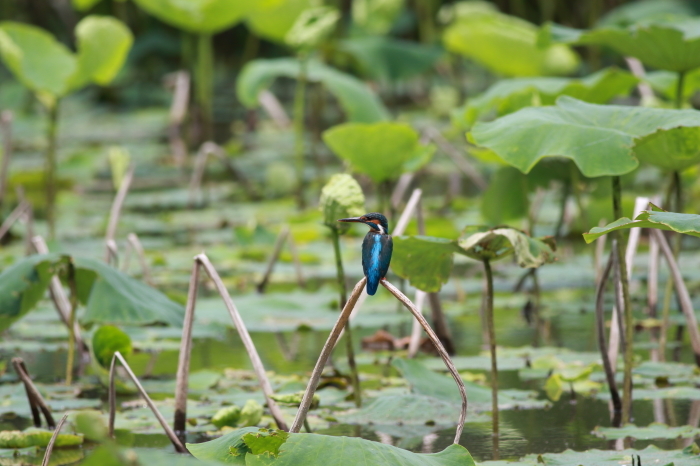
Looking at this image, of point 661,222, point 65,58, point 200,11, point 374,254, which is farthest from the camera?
point 200,11

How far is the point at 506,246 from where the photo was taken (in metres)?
2.11

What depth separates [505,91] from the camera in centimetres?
386

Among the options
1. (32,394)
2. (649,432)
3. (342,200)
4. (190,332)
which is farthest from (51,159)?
(649,432)

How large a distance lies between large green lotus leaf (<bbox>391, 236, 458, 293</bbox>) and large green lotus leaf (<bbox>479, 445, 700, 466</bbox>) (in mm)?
476

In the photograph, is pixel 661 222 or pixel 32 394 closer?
pixel 661 222

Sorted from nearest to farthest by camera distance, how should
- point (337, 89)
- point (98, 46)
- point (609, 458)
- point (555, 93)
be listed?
point (609, 458) → point (555, 93) → point (98, 46) → point (337, 89)

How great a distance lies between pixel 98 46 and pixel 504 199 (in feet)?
7.24

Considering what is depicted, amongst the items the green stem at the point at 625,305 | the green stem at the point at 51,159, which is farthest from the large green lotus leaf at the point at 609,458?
the green stem at the point at 51,159

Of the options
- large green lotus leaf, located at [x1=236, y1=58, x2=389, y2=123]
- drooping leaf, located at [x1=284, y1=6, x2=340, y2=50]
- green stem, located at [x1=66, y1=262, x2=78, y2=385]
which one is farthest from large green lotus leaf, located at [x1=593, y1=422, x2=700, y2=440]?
large green lotus leaf, located at [x1=236, y1=58, x2=389, y2=123]

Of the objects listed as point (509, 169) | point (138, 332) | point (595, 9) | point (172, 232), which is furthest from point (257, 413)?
point (595, 9)

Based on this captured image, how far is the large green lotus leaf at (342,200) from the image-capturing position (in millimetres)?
2148

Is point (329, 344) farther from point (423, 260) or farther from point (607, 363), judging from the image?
point (607, 363)

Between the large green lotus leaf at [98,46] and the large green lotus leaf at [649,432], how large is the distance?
327cm

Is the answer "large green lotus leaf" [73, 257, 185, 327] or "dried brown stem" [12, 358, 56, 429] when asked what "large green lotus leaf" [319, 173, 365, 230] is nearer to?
"large green lotus leaf" [73, 257, 185, 327]
